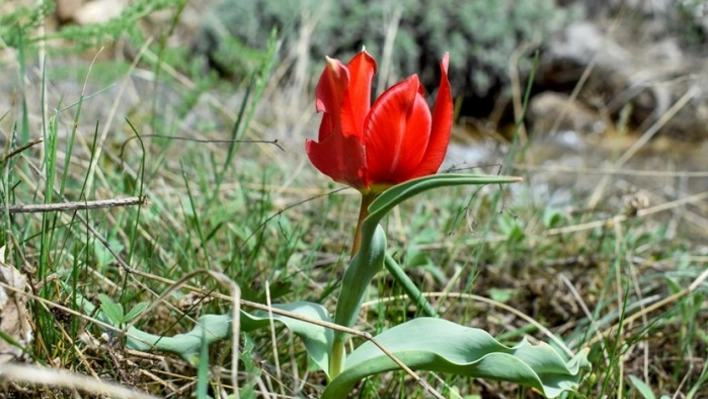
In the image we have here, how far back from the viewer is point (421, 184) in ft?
2.56

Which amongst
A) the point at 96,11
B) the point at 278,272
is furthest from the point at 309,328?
the point at 96,11

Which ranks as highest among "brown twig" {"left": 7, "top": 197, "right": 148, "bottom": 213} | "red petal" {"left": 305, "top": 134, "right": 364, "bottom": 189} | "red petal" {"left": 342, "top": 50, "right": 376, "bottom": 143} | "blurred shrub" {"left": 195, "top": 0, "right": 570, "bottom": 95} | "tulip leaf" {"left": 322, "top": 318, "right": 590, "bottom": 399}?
"red petal" {"left": 342, "top": 50, "right": 376, "bottom": 143}

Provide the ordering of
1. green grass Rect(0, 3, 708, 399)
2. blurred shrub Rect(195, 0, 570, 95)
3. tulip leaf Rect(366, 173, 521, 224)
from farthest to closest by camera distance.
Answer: blurred shrub Rect(195, 0, 570, 95) → green grass Rect(0, 3, 708, 399) → tulip leaf Rect(366, 173, 521, 224)

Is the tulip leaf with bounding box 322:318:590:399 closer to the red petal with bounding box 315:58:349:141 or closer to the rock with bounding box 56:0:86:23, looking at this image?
the red petal with bounding box 315:58:349:141

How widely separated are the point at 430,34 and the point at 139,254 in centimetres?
457

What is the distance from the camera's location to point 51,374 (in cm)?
62

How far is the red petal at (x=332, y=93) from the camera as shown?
88 cm

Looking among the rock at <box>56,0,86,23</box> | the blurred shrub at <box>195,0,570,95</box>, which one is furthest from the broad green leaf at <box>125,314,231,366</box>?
the rock at <box>56,0,86,23</box>

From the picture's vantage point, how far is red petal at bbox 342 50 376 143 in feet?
2.97

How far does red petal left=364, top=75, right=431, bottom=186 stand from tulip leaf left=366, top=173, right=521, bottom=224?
0.28 ft

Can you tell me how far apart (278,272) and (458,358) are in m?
0.62

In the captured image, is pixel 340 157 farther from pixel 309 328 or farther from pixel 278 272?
pixel 278 272

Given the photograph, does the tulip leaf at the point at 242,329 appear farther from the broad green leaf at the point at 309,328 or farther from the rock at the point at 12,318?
the rock at the point at 12,318

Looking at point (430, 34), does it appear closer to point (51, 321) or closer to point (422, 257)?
point (422, 257)
